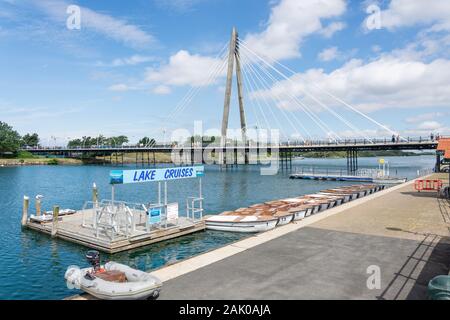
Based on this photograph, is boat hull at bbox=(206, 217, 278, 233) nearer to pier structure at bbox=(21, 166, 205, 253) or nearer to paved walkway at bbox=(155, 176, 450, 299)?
pier structure at bbox=(21, 166, 205, 253)

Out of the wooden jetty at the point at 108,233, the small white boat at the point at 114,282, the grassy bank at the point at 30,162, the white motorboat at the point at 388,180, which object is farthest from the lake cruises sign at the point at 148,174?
the grassy bank at the point at 30,162

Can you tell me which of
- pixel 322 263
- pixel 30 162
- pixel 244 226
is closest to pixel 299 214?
pixel 244 226

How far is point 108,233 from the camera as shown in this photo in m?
19.4

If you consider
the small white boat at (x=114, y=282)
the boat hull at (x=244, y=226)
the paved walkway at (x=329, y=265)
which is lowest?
the boat hull at (x=244, y=226)

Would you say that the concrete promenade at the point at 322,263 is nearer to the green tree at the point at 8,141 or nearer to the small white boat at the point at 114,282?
the small white boat at the point at 114,282

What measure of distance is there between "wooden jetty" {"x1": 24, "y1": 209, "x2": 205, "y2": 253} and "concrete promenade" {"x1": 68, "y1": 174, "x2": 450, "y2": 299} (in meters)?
6.45

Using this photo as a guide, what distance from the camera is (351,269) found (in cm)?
1173

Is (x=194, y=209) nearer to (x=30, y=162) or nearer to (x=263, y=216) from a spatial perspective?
(x=263, y=216)

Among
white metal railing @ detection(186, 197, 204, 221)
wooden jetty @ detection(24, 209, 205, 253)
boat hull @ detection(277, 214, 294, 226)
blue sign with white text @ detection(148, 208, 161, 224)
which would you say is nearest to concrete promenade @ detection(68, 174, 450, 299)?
boat hull @ detection(277, 214, 294, 226)

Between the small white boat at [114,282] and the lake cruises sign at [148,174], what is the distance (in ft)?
22.1

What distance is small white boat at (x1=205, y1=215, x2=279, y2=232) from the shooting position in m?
22.4

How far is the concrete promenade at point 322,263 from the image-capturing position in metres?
9.95

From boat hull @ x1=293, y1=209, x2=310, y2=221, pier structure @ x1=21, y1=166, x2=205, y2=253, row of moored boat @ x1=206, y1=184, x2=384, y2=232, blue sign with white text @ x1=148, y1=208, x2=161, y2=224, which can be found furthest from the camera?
boat hull @ x1=293, y1=209, x2=310, y2=221

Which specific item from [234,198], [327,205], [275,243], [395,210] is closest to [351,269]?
[275,243]
